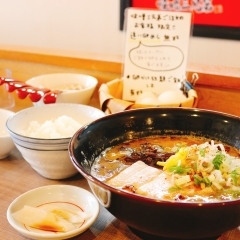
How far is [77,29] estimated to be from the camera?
396 cm

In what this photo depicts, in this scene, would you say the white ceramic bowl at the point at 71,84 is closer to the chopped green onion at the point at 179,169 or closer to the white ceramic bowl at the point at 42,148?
the white ceramic bowl at the point at 42,148

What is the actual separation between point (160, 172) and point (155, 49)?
743 mm

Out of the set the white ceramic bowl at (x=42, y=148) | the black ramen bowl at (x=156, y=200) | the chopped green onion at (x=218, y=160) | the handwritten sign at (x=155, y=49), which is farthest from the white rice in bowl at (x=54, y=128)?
the chopped green onion at (x=218, y=160)

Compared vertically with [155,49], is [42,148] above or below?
below

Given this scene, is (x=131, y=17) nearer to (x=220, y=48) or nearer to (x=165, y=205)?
(x=165, y=205)

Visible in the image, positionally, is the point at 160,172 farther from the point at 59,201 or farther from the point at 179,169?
the point at 59,201

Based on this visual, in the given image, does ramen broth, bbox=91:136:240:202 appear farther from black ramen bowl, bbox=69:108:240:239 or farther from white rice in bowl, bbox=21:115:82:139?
white rice in bowl, bbox=21:115:82:139

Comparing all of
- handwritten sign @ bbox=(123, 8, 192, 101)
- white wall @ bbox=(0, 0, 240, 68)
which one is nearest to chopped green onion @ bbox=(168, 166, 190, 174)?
handwritten sign @ bbox=(123, 8, 192, 101)

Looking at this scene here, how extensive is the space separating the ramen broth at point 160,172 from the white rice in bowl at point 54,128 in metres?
0.20

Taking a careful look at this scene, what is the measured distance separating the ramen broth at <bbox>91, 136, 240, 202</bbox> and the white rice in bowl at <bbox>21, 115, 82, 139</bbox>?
0.20 metres

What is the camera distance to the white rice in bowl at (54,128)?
4.40 ft

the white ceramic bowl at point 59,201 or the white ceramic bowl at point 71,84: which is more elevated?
the white ceramic bowl at point 71,84

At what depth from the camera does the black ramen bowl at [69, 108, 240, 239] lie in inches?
31.4

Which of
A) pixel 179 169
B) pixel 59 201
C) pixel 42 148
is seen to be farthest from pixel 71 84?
pixel 179 169
